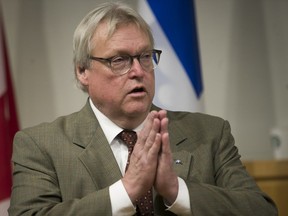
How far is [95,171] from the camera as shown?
1.92m

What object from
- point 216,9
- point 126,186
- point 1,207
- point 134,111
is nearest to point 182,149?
point 134,111

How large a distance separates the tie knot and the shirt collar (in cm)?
2

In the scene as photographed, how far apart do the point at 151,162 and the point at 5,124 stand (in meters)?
1.13

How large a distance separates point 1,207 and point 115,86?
972 mm

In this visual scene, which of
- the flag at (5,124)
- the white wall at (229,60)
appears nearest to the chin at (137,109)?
the flag at (5,124)

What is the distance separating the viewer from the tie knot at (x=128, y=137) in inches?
79.4

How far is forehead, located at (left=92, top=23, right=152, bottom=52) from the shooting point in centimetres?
198

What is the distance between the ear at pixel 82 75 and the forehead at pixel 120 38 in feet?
0.50

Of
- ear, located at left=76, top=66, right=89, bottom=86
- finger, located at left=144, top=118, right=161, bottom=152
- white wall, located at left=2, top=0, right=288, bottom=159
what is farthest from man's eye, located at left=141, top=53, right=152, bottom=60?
white wall, located at left=2, top=0, right=288, bottom=159

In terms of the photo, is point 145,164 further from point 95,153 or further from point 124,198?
point 95,153

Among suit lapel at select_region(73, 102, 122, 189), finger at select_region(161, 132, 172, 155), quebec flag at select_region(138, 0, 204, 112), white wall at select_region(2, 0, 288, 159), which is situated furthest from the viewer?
white wall at select_region(2, 0, 288, 159)

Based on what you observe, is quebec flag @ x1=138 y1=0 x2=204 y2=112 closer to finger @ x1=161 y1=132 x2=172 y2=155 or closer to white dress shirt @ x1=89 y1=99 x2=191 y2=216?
white dress shirt @ x1=89 y1=99 x2=191 y2=216

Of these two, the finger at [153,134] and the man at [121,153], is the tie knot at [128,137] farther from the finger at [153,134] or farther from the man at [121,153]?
the finger at [153,134]

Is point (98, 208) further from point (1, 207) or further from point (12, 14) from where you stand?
point (12, 14)
